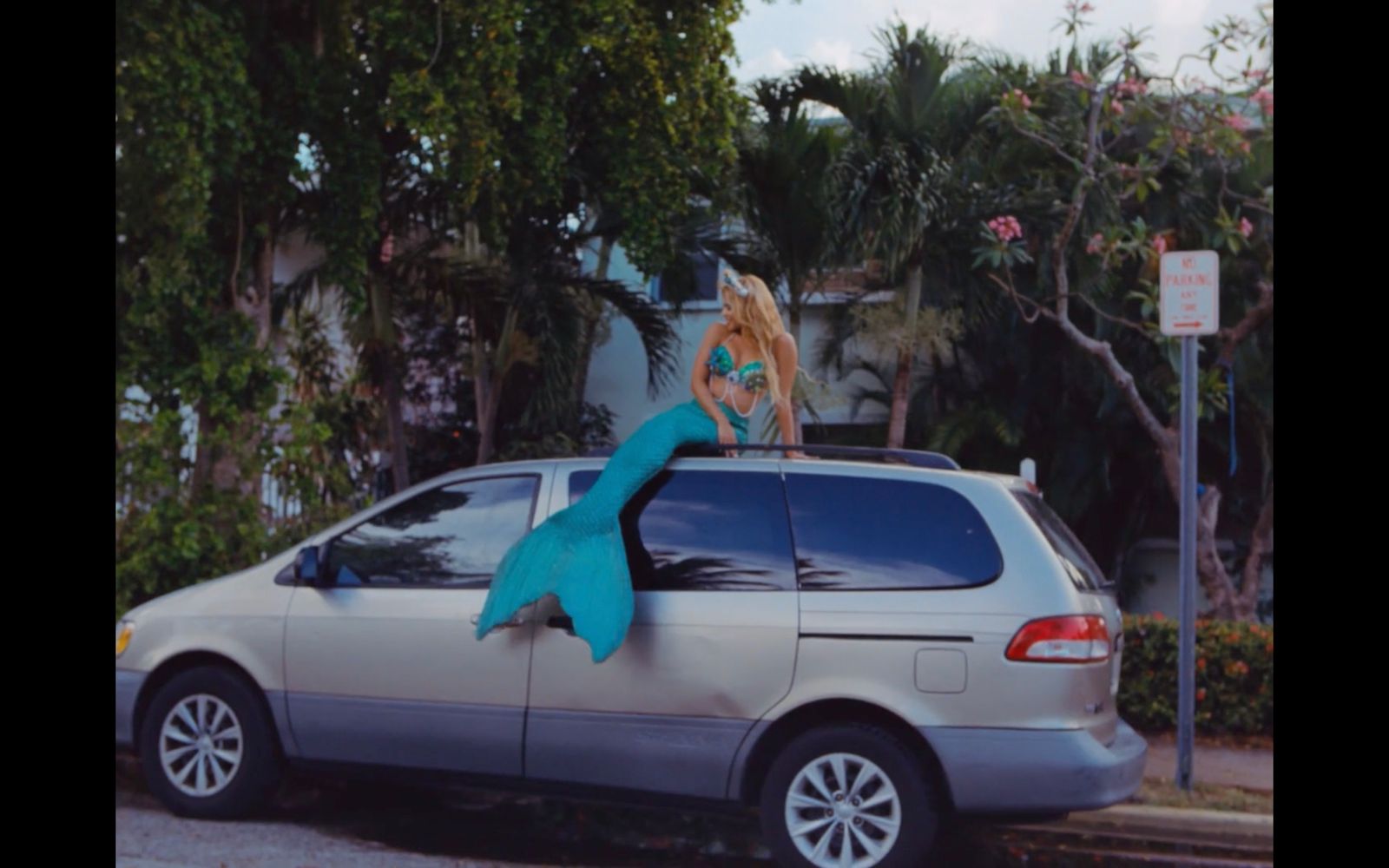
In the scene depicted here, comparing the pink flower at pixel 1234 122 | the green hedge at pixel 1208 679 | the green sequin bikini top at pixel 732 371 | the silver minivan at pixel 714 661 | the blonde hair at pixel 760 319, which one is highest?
the pink flower at pixel 1234 122

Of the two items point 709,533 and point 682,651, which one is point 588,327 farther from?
point 682,651

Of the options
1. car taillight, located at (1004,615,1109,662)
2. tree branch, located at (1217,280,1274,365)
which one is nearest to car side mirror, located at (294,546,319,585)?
car taillight, located at (1004,615,1109,662)

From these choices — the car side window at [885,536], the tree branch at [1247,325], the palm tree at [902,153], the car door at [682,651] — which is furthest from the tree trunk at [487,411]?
the car side window at [885,536]

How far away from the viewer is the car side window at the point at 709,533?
6000 mm

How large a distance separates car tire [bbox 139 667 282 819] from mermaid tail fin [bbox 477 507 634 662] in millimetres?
1313

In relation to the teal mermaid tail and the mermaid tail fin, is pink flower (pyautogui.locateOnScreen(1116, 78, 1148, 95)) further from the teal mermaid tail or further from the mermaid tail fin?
the mermaid tail fin

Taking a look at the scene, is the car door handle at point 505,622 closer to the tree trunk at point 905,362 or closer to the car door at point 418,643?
the car door at point 418,643

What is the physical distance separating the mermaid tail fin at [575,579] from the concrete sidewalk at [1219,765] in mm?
3364

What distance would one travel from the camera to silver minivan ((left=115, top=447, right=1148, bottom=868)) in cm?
560

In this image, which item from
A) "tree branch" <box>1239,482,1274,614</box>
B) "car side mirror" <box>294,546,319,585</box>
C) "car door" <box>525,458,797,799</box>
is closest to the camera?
"car door" <box>525,458,797,799</box>
